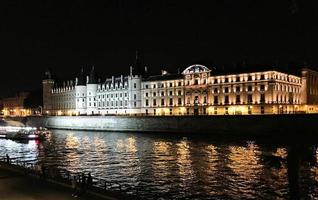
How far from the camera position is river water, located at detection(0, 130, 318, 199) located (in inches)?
752

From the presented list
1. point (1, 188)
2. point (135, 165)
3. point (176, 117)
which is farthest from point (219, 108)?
point (1, 188)

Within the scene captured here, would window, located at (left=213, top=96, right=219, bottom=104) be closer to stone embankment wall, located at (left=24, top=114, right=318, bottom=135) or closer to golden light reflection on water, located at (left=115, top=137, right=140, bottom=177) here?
stone embankment wall, located at (left=24, top=114, right=318, bottom=135)

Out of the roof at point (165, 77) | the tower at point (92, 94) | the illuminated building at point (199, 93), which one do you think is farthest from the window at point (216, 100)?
the tower at point (92, 94)

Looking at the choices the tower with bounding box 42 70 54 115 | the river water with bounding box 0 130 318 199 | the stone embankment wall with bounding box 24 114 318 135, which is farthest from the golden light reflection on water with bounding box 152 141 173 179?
the tower with bounding box 42 70 54 115

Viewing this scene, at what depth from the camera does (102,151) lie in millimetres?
57625

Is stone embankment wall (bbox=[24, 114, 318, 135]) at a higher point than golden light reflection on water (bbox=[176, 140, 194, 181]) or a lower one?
higher

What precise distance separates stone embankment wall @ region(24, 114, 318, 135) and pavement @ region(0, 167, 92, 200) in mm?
37287

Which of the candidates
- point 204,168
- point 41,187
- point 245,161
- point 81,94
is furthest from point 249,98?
point 41,187

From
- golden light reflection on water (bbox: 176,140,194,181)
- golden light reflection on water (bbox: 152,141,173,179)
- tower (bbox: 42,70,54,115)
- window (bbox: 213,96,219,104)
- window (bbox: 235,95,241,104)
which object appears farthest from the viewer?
tower (bbox: 42,70,54,115)

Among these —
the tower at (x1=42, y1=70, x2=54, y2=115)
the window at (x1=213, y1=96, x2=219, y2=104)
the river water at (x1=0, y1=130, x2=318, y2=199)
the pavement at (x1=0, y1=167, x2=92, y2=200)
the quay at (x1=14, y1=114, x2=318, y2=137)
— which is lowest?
the river water at (x1=0, y1=130, x2=318, y2=199)

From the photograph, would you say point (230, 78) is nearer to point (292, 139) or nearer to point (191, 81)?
point (191, 81)

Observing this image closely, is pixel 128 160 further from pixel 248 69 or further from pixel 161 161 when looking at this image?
pixel 248 69

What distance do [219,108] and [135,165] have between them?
61.6 metres

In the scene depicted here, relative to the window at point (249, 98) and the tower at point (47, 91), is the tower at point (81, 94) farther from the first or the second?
the window at point (249, 98)
